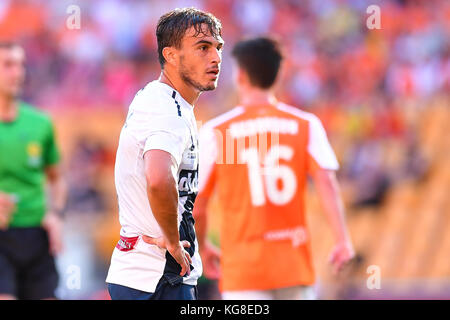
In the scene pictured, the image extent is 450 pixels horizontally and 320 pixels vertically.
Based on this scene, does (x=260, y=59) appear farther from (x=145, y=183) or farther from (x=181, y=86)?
(x=145, y=183)

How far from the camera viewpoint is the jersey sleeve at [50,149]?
19.0 ft

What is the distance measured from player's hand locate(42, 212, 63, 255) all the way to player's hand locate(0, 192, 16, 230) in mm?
281

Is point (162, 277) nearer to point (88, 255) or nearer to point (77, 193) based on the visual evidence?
point (88, 255)

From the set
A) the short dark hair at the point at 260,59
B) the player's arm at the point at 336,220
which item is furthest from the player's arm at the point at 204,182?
the player's arm at the point at 336,220

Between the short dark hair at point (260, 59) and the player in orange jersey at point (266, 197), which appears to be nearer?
the player in orange jersey at point (266, 197)

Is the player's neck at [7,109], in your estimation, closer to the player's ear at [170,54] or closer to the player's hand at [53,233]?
the player's hand at [53,233]

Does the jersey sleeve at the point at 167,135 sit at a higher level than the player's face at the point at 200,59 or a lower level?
lower

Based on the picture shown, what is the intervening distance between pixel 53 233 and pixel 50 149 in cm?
62

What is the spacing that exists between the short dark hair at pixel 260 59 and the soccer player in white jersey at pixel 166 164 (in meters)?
1.86

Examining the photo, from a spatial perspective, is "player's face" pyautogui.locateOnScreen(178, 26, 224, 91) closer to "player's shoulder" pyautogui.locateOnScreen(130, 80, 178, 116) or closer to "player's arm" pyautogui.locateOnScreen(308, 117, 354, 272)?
"player's shoulder" pyautogui.locateOnScreen(130, 80, 178, 116)

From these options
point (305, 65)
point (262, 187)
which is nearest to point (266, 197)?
point (262, 187)
